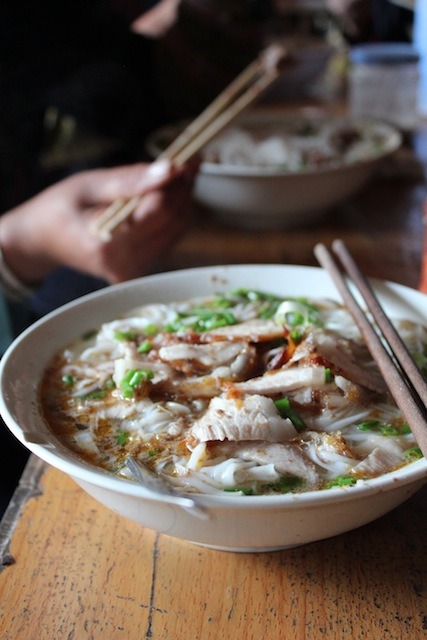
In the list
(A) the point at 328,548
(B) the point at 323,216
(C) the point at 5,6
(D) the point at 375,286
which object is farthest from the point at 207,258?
(C) the point at 5,6

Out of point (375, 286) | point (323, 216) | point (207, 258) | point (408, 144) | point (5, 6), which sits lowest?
point (408, 144)

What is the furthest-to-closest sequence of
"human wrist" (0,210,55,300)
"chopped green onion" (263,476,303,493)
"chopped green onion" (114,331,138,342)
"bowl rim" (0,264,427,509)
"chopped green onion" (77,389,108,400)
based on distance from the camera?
"human wrist" (0,210,55,300)
"chopped green onion" (114,331,138,342)
"chopped green onion" (77,389,108,400)
"chopped green onion" (263,476,303,493)
"bowl rim" (0,264,427,509)

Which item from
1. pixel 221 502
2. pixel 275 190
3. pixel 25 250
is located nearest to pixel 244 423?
→ pixel 221 502

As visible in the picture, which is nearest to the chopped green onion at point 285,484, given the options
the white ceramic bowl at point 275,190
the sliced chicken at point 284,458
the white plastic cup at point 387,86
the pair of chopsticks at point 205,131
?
the sliced chicken at point 284,458

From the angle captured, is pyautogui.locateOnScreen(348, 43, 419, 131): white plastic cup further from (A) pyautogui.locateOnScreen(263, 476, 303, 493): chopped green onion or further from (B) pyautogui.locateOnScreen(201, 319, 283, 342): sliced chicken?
(A) pyautogui.locateOnScreen(263, 476, 303, 493): chopped green onion

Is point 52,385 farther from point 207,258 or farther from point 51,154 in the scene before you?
point 51,154

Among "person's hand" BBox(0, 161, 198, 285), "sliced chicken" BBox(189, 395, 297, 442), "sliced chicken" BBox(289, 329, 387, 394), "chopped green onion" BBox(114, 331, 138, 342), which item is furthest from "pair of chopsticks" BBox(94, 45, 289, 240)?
"sliced chicken" BBox(189, 395, 297, 442)

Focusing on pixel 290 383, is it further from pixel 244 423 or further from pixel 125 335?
pixel 125 335
